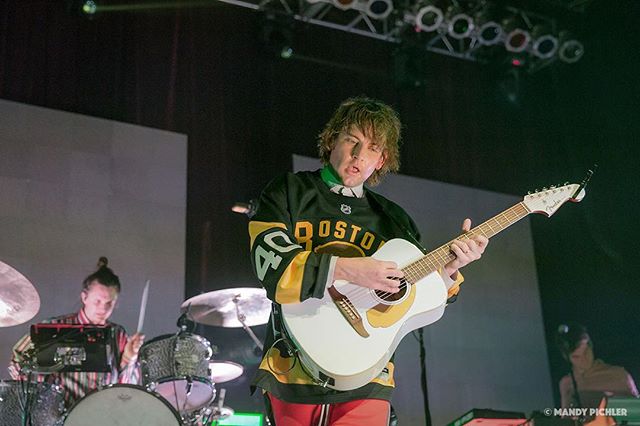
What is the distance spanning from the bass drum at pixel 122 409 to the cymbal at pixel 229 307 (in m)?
1.43

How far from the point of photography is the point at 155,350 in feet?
16.4

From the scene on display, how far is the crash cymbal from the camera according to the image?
547cm

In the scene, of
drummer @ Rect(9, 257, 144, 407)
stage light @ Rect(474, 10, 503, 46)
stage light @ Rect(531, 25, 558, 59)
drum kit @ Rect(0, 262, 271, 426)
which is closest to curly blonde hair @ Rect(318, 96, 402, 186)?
drum kit @ Rect(0, 262, 271, 426)

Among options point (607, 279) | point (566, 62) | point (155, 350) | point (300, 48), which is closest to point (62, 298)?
point (155, 350)

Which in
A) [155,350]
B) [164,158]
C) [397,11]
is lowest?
[155,350]

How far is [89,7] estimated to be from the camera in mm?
7031

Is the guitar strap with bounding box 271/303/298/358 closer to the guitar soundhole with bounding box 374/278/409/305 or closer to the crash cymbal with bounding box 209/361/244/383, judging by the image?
the guitar soundhole with bounding box 374/278/409/305

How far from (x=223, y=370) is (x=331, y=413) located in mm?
3265

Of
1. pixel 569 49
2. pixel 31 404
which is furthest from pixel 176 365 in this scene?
pixel 569 49

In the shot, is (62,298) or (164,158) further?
(164,158)

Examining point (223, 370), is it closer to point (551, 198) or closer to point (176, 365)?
point (176, 365)

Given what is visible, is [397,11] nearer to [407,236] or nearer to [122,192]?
[122,192]

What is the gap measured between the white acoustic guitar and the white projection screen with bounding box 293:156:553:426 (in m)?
4.62

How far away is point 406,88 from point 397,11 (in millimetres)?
825
